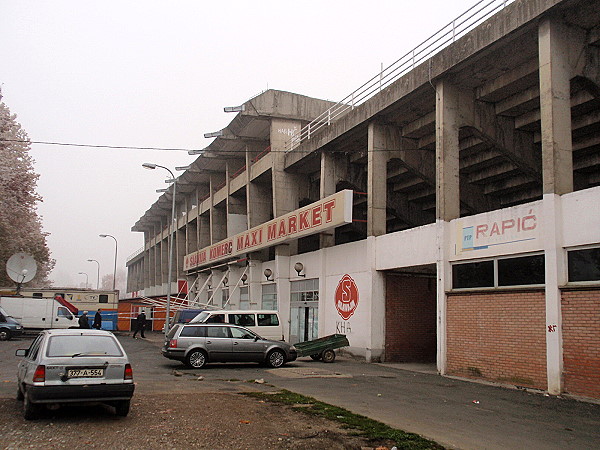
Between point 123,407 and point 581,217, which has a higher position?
point 581,217

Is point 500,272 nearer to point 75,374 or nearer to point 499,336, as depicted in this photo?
point 499,336

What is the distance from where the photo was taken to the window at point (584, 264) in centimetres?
1308

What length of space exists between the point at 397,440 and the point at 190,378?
8.92 meters

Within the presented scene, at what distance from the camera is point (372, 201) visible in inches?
893

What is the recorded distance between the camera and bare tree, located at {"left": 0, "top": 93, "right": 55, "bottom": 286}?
3606cm

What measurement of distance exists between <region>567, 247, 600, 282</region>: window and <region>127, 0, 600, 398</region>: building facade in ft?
0.11

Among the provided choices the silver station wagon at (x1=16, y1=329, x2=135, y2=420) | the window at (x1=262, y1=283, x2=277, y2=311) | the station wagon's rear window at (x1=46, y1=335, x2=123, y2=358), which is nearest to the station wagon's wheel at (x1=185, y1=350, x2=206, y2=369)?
the station wagon's rear window at (x1=46, y1=335, x2=123, y2=358)

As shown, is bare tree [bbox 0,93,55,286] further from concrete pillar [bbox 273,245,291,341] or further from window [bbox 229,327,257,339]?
window [bbox 229,327,257,339]

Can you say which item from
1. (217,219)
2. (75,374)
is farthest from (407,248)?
(217,219)

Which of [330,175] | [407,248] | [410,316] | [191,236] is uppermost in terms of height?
[330,175]

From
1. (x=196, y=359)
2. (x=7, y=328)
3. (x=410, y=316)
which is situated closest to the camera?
(x=196, y=359)

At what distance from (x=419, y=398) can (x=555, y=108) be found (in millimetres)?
7805

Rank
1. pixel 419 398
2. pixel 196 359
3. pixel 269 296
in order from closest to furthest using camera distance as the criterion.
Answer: pixel 419 398, pixel 196 359, pixel 269 296

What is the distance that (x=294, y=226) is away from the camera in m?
26.8
